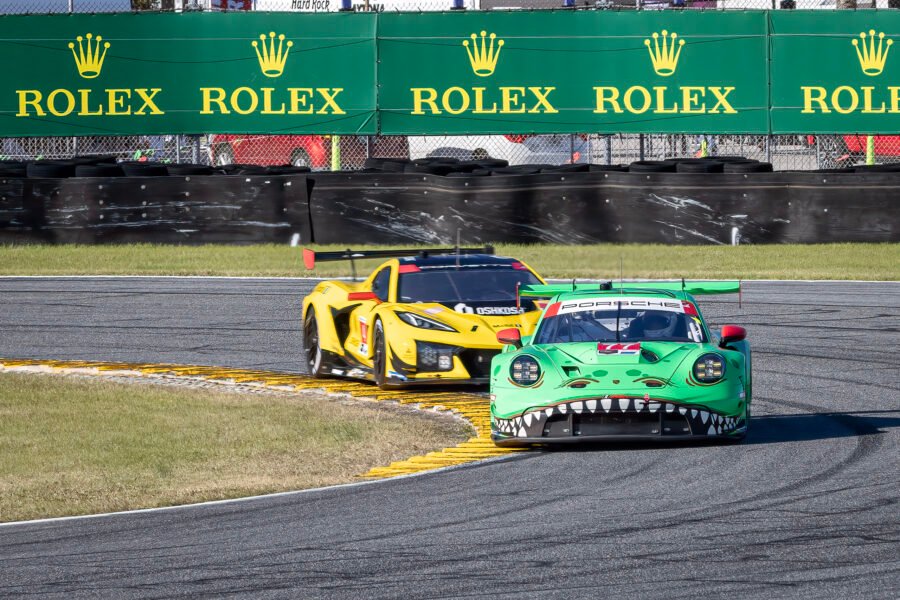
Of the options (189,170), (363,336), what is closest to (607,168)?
(189,170)

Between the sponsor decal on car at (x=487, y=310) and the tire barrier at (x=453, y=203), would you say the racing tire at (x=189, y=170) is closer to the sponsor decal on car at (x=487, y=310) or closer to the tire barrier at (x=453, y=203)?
the tire barrier at (x=453, y=203)

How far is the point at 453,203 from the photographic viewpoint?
70.9ft

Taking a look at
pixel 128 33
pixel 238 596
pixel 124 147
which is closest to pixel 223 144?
pixel 124 147

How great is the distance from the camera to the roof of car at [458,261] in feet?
42.8

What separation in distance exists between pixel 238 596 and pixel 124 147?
22419 millimetres

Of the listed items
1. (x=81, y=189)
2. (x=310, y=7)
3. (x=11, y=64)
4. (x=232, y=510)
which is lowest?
(x=232, y=510)

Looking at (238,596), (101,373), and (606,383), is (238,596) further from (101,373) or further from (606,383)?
(101,373)

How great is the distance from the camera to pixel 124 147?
1085 inches

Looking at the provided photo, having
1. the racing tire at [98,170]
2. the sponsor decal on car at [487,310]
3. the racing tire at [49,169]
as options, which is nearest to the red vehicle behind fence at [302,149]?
the racing tire at [98,170]

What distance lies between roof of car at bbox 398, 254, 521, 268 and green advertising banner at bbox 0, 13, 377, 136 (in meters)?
11.3

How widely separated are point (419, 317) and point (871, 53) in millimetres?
13873

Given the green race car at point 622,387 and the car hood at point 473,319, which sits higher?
the car hood at point 473,319

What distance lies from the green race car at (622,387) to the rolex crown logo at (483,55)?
46.9 ft

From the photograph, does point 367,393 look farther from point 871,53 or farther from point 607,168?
point 871,53
